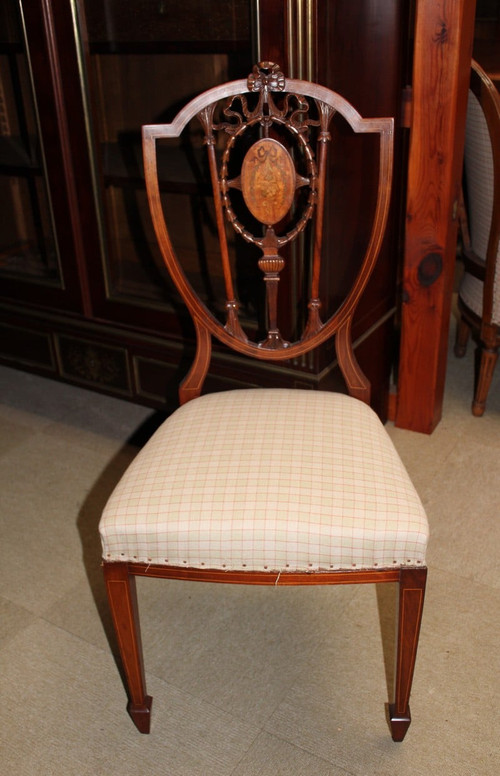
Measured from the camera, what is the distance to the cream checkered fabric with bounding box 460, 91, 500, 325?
1913mm

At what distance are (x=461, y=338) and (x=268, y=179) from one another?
55.6 inches

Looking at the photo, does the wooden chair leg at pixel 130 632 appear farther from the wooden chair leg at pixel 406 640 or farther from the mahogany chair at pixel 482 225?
the mahogany chair at pixel 482 225

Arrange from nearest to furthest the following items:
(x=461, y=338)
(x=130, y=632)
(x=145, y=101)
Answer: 1. (x=130, y=632)
2. (x=145, y=101)
3. (x=461, y=338)

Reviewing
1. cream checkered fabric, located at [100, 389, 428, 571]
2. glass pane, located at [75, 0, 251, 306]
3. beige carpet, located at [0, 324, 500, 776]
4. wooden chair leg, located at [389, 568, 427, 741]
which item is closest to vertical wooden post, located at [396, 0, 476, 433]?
beige carpet, located at [0, 324, 500, 776]

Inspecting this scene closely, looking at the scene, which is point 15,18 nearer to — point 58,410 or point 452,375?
point 58,410

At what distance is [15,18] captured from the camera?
1768 millimetres

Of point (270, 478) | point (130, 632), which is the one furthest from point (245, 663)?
point (270, 478)

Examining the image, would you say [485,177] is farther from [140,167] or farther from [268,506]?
[268,506]

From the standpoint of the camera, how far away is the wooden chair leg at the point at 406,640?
1082 millimetres

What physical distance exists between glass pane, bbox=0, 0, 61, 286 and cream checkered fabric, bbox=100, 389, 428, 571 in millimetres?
1009

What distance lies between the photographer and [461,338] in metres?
2.48

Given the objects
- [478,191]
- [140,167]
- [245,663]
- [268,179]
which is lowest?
[245,663]

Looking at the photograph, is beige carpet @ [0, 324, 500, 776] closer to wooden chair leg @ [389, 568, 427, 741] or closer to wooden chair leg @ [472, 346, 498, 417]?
wooden chair leg @ [389, 568, 427, 741]

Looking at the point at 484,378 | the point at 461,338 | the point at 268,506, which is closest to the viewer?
the point at 268,506
